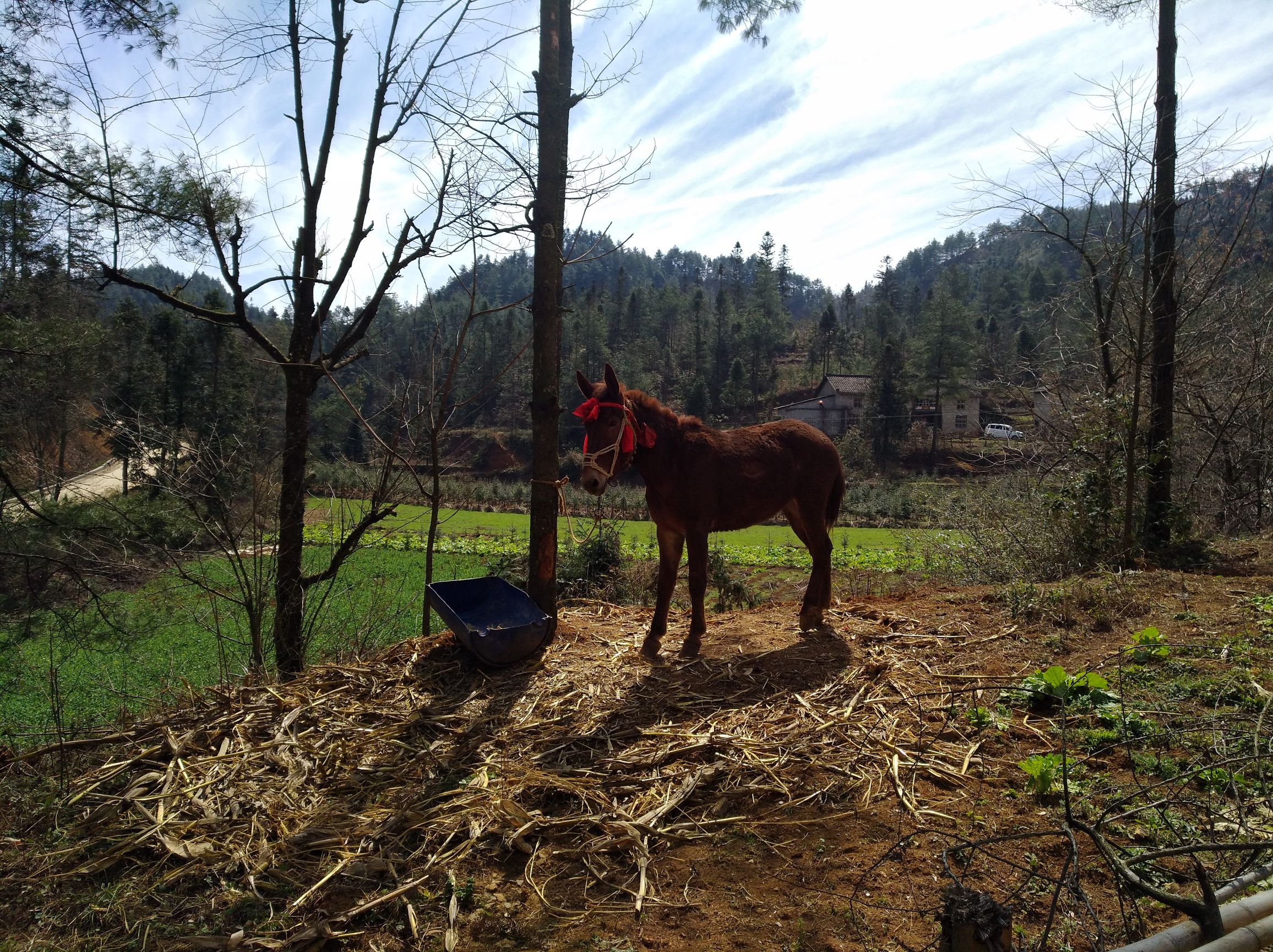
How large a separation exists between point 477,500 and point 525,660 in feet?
110

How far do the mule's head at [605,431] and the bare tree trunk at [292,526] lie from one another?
2.69 meters

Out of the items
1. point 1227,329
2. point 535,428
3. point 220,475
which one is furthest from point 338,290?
point 1227,329

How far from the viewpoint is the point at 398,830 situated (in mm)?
3678

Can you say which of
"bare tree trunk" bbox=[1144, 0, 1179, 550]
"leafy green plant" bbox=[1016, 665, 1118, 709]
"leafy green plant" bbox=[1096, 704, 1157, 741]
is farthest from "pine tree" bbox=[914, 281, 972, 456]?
"leafy green plant" bbox=[1096, 704, 1157, 741]

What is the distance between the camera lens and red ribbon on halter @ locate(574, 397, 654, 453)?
18.3ft

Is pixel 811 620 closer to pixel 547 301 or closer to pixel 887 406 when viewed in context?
pixel 547 301

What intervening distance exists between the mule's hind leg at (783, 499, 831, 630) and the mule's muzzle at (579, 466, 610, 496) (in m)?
2.32

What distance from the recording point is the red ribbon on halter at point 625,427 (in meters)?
5.58

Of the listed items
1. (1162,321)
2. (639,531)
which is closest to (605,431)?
(1162,321)

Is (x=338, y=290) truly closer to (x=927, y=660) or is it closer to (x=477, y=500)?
(x=927, y=660)

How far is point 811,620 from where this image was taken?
6547 mm

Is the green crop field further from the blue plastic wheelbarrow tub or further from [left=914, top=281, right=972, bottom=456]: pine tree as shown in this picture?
[left=914, top=281, right=972, bottom=456]: pine tree

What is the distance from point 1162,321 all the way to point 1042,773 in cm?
892

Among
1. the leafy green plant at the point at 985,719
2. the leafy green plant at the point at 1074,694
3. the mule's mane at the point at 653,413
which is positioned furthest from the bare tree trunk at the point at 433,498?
the leafy green plant at the point at 1074,694
